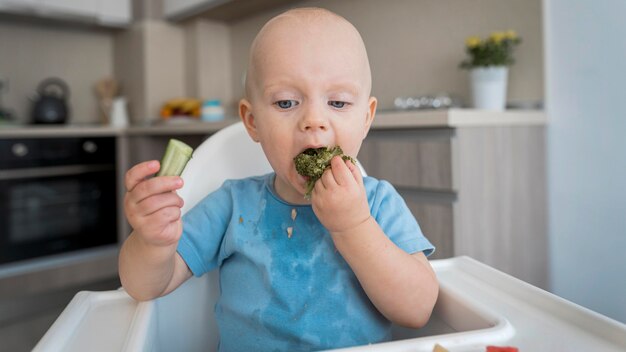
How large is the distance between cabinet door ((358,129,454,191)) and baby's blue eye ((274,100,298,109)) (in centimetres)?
96

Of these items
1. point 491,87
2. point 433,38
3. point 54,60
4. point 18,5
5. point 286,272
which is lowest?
point 286,272

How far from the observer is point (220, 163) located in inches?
40.4

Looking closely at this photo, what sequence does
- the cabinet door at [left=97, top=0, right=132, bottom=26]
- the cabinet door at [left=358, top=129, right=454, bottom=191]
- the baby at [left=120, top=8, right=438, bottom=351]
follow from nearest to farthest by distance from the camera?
1. the baby at [left=120, top=8, right=438, bottom=351]
2. the cabinet door at [left=358, top=129, right=454, bottom=191]
3. the cabinet door at [left=97, top=0, right=132, bottom=26]

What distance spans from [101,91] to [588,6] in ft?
9.76

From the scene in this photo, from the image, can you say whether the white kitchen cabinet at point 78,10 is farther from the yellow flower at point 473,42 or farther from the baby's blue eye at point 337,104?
the baby's blue eye at point 337,104

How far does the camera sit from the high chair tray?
552 mm

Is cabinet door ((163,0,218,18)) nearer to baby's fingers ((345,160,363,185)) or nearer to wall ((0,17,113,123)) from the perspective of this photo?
wall ((0,17,113,123))

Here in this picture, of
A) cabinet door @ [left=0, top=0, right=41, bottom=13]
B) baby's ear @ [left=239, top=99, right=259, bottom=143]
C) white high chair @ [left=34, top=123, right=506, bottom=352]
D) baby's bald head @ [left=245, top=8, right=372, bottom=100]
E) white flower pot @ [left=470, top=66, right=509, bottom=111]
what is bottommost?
white high chair @ [left=34, top=123, right=506, bottom=352]

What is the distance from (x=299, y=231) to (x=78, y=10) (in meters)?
2.80

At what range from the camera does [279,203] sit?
2.77 ft

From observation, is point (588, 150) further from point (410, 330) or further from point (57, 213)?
point (57, 213)

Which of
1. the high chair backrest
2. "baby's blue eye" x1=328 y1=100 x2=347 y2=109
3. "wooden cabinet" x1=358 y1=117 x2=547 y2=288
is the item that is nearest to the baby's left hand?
"baby's blue eye" x1=328 y1=100 x2=347 y2=109

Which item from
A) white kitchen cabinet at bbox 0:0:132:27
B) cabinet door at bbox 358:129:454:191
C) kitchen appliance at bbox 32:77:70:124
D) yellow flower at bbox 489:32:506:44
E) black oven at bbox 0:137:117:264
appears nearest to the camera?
cabinet door at bbox 358:129:454:191

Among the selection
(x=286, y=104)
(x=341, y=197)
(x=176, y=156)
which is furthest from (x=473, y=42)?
(x=176, y=156)
